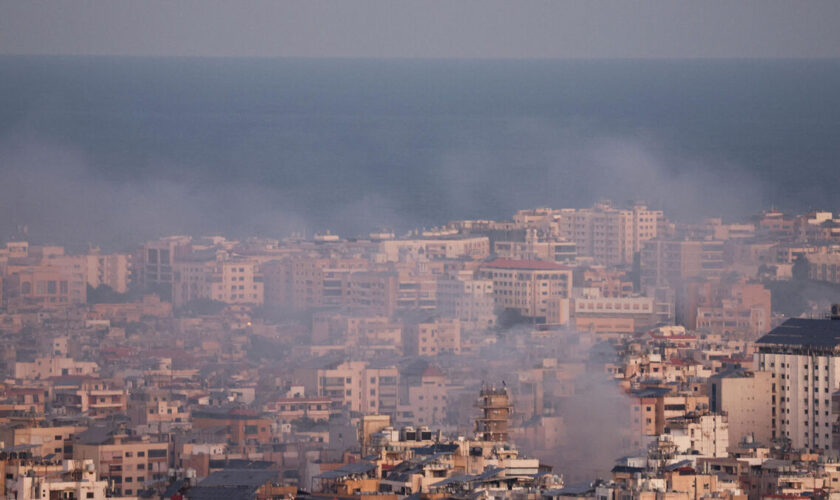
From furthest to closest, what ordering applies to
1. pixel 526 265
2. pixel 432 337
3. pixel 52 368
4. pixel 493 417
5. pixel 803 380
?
pixel 526 265 < pixel 432 337 < pixel 52 368 < pixel 803 380 < pixel 493 417

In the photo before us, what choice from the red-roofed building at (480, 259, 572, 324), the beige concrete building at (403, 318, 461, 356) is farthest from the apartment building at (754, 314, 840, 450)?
the red-roofed building at (480, 259, 572, 324)

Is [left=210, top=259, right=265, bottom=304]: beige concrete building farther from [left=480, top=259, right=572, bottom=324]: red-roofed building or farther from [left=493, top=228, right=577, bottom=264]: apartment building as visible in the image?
[left=493, top=228, right=577, bottom=264]: apartment building

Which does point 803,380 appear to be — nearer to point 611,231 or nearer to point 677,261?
point 677,261

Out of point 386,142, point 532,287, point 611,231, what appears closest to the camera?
point 532,287

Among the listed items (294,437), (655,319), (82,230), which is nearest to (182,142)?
(82,230)

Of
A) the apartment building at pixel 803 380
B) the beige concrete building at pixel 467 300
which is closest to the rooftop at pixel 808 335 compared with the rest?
the apartment building at pixel 803 380

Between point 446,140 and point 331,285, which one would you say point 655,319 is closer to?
point 331,285

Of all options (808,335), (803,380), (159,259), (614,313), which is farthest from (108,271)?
(803,380)

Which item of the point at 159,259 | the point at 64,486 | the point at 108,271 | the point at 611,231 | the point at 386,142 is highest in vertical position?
the point at 386,142
